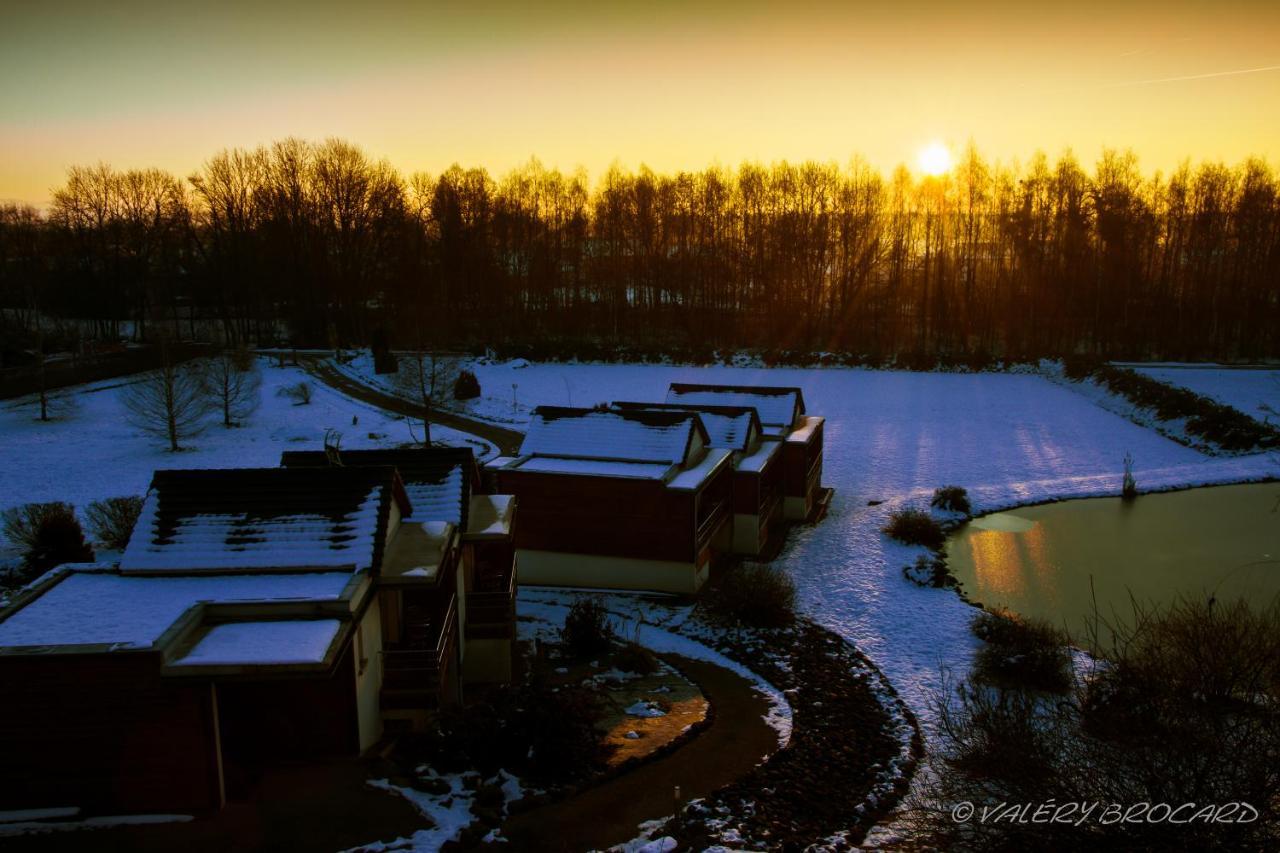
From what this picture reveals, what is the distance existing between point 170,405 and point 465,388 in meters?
15.3

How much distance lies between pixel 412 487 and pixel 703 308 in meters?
53.1

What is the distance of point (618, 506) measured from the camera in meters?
21.3

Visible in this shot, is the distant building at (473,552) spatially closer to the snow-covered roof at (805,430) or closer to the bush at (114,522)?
the bush at (114,522)

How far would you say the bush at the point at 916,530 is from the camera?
83.6 ft

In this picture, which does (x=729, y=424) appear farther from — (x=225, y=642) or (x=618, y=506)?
(x=225, y=642)

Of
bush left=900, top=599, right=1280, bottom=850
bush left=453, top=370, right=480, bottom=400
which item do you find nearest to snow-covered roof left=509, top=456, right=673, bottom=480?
bush left=900, top=599, right=1280, bottom=850

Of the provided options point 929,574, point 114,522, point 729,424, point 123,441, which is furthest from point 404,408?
point 929,574

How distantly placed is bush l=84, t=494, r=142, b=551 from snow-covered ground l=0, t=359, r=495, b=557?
2.19m

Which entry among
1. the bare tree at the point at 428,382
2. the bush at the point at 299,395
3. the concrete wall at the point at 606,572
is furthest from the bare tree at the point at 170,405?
the concrete wall at the point at 606,572

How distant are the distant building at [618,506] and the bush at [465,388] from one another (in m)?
22.2

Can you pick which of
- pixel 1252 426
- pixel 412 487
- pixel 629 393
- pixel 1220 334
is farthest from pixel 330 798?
pixel 1220 334

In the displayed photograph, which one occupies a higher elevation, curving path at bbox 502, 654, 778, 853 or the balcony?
the balcony

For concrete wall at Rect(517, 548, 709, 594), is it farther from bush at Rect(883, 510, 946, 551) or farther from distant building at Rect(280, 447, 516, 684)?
bush at Rect(883, 510, 946, 551)

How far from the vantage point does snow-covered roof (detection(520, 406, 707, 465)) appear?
22.7 m
